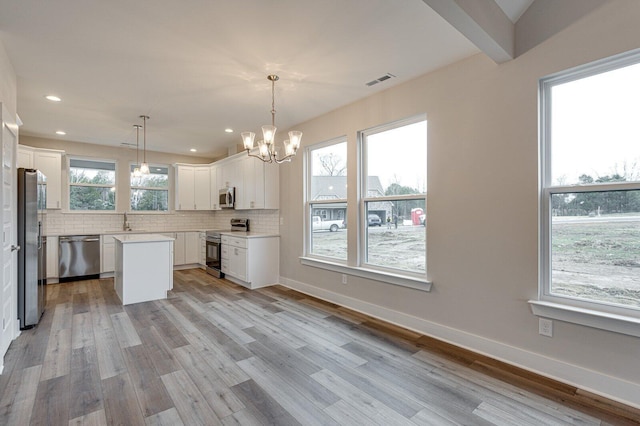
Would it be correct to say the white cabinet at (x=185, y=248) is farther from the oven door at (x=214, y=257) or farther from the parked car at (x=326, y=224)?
the parked car at (x=326, y=224)

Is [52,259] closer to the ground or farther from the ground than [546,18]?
closer to the ground

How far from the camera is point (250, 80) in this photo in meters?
3.32

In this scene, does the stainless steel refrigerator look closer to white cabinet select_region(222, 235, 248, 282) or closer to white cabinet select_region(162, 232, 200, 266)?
white cabinet select_region(222, 235, 248, 282)

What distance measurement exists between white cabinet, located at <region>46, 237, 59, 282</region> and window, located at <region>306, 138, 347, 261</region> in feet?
15.1

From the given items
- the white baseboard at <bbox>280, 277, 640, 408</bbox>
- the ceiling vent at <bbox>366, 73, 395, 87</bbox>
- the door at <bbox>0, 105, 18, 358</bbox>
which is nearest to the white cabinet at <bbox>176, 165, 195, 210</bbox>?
the door at <bbox>0, 105, 18, 358</bbox>

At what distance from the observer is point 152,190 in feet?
23.1

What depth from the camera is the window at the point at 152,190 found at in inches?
267

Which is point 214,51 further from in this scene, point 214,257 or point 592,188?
point 214,257

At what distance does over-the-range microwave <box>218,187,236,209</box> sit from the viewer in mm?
6105

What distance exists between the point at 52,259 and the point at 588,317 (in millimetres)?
7406

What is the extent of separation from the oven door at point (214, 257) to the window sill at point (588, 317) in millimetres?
5019

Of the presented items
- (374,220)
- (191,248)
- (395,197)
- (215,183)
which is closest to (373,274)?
(374,220)

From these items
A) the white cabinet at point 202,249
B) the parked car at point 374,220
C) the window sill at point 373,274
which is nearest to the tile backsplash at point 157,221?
the white cabinet at point 202,249

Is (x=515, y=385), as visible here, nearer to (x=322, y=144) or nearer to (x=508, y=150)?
(x=508, y=150)
